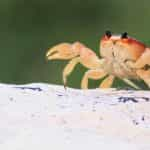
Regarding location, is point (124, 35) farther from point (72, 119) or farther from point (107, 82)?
point (72, 119)

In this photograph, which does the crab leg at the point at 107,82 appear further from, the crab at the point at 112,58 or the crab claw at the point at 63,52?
the crab claw at the point at 63,52

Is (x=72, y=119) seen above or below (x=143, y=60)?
below

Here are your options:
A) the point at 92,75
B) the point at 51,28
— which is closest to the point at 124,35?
the point at 92,75

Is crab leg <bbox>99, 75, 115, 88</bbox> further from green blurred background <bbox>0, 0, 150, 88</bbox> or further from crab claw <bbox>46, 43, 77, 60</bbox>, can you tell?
crab claw <bbox>46, 43, 77, 60</bbox>

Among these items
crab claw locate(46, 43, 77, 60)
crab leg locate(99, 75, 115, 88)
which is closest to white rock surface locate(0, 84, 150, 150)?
crab leg locate(99, 75, 115, 88)

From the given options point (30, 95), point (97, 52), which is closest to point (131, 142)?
point (30, 95)
